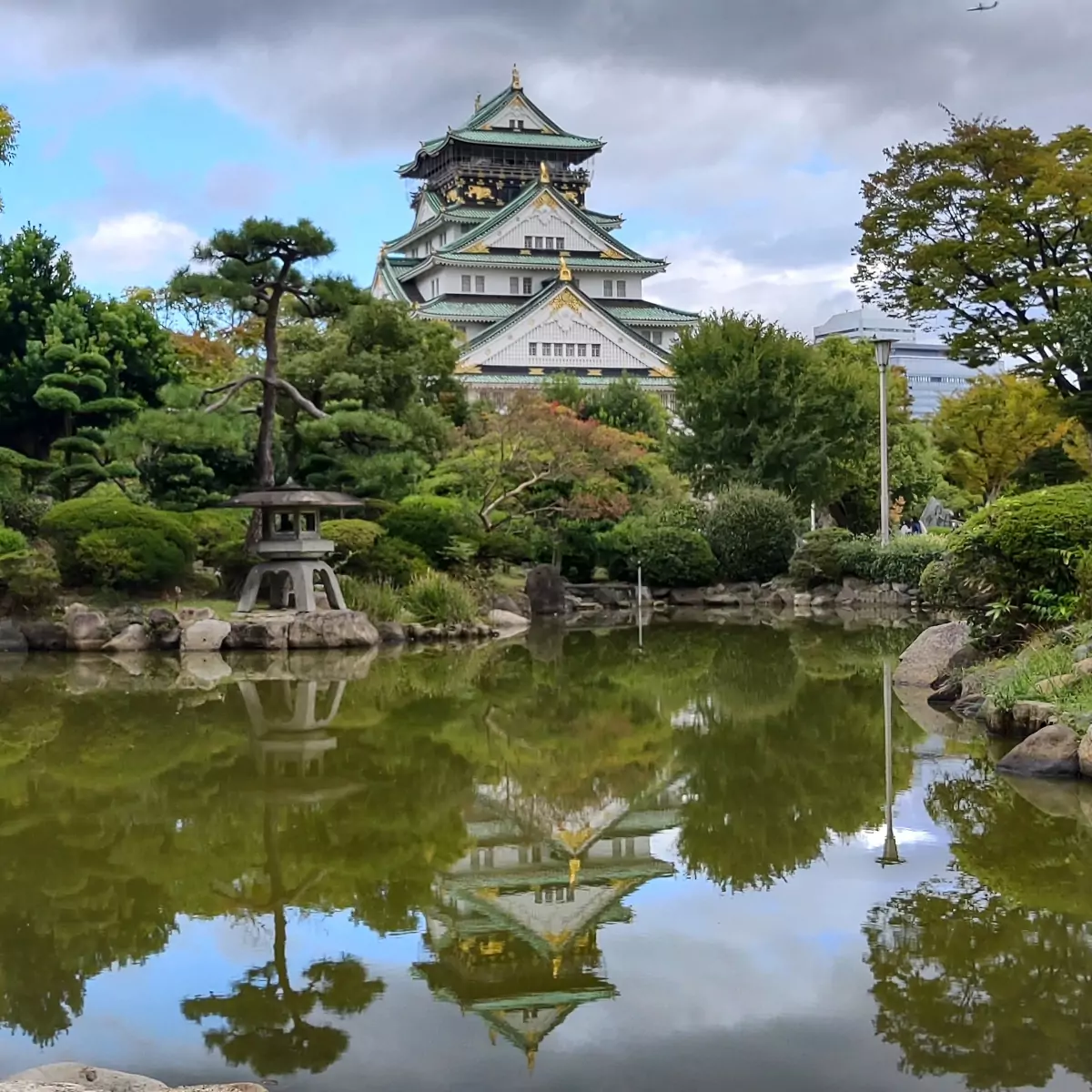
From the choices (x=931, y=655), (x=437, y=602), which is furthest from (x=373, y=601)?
(x=931, y=655)

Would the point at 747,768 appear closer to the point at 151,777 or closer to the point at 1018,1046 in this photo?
the point at 151,777

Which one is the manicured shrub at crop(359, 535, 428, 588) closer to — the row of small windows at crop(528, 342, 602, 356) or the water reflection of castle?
the water reflection of castle

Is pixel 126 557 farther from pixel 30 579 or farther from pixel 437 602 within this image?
pixel 437 602

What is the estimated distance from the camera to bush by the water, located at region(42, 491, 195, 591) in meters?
15.3

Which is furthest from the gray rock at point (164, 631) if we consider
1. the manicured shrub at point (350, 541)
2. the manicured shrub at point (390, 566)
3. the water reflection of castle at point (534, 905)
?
the water reflection of castle at point (534, 905)

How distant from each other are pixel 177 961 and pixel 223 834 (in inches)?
70.4

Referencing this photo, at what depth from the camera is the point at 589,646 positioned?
1572cm

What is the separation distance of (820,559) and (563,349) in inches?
560

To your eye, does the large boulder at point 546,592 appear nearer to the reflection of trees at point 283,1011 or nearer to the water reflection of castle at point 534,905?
the water reflection of castle at point 534,905

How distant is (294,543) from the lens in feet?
50.2

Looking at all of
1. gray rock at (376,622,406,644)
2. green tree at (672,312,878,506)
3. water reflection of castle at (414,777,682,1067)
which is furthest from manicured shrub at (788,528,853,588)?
water reflection of castle at (414,777,682,1067)

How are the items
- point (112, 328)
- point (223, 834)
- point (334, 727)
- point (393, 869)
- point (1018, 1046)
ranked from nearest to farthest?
1. point (1018, 1046)
2. point (393, 869)
3. point (223, 834)
4. point (334, 727)
5. point (112, 328)

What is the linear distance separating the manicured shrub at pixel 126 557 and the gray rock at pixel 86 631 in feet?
2.03

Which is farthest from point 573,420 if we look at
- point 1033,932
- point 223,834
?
point 1033,932
